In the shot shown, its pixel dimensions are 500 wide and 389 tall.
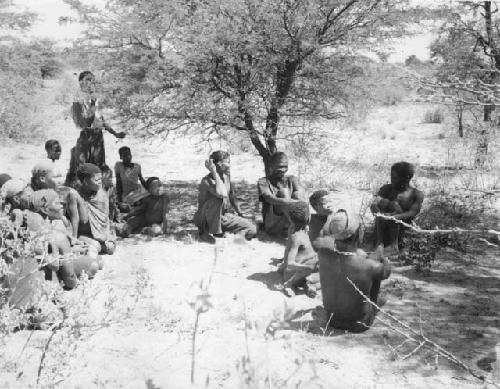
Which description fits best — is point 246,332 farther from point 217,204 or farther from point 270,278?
point 217,204

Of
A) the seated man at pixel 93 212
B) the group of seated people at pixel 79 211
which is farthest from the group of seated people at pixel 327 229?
the seated man at pixel 93 212

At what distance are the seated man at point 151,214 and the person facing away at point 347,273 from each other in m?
3.19

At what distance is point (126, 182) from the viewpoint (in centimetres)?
796

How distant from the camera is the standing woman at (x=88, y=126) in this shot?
7.99m

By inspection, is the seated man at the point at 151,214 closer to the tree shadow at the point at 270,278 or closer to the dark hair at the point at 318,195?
the tree shadow at the point at 270,278

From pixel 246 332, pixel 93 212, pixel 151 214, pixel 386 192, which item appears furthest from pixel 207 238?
pixel 246 332

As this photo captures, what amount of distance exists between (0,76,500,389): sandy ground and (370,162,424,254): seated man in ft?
1.85

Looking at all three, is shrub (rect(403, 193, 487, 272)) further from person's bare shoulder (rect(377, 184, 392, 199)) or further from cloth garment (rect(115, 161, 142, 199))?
cloth garment (rect(115, 161, 142, 199))

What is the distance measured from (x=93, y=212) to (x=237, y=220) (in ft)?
6.56

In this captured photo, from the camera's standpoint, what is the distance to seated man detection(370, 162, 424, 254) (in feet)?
21.5

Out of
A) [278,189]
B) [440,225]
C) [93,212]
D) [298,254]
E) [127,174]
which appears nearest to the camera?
[298,254]

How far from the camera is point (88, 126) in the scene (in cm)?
821

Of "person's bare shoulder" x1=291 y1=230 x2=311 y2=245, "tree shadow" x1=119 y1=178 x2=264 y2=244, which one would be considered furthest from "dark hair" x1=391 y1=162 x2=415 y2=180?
"tree shadow" x1=119 y1=178 x2=264 y2=244

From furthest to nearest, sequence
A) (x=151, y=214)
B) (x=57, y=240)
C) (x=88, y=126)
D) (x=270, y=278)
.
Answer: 1. (x=88, y=126)
2. (x=151, y=214)
3. (x=270, y=278)
4. (x=57, y=240)
